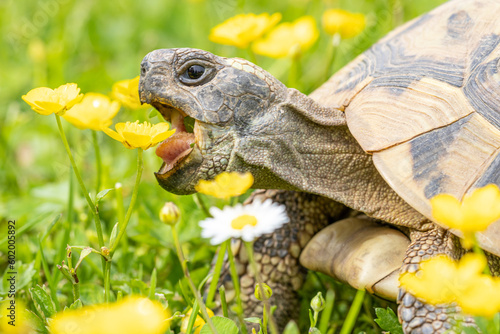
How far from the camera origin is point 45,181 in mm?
3859

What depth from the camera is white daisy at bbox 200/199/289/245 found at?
4.93 ft

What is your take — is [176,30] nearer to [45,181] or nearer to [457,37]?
[45,181]

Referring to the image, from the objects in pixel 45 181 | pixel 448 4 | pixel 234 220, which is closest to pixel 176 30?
pixel 45 181

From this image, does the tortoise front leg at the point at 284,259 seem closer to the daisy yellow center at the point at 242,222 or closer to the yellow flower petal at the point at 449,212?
the daisy yellow center at the point at 242,222

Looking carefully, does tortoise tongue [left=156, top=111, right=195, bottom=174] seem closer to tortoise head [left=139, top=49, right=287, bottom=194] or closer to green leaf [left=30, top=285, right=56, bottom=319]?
tortoise head [left=139, top=49, right=287, bottom=194]

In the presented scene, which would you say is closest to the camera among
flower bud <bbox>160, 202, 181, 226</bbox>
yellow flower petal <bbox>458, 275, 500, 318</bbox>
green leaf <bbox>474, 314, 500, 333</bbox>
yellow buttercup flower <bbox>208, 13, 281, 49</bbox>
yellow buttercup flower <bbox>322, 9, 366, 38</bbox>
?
yellow flower petal <bbox>458, 275, 500, 318</bbox>

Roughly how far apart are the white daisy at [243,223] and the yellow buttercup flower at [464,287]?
374 millimetres

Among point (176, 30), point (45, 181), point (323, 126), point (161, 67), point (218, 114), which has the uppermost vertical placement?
point (161, 67)

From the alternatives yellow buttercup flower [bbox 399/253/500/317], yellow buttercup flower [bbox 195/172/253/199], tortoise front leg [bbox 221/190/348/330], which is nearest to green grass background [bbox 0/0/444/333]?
tortoise front leg [bbox 221/190/348/330]

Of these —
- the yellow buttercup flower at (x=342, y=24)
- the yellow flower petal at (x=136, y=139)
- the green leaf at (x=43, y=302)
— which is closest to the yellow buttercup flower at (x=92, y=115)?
the yellow flower petal at (x=136, y=139)

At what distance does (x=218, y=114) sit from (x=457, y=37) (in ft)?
3.42

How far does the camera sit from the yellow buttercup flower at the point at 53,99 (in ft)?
6.07

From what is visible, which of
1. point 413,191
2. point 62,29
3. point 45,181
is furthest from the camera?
point 62,29

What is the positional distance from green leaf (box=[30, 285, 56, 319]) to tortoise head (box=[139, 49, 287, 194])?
1.86 ft
